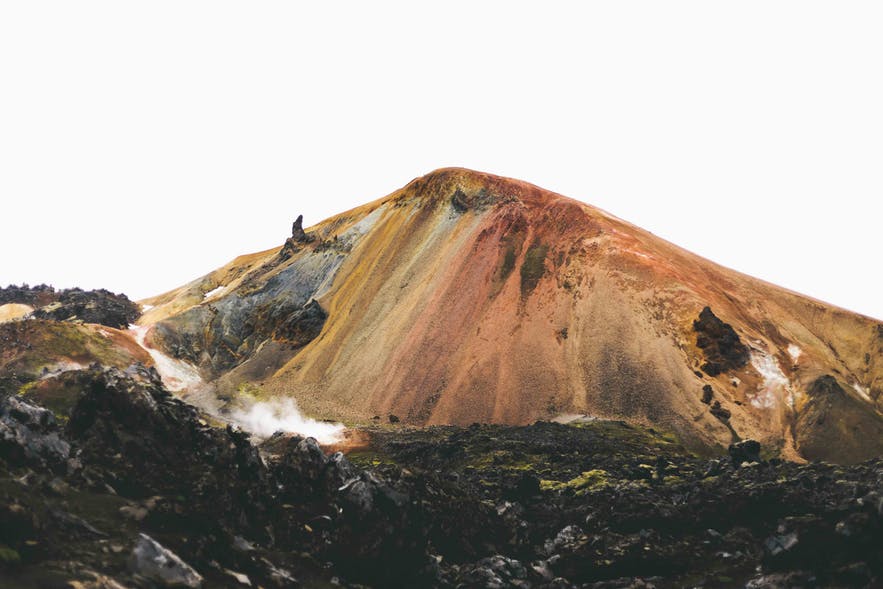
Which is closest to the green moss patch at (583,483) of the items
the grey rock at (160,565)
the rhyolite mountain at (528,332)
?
the rhyolite mountain at (528,332)

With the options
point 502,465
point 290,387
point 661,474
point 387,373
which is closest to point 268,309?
point 290,387

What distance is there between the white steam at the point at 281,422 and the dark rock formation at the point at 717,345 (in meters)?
44.2

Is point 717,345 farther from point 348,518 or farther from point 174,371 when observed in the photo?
point 174,371

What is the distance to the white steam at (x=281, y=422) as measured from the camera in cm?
9162

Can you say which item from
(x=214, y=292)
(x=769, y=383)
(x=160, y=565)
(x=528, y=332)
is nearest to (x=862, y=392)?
(x=769, y=383)

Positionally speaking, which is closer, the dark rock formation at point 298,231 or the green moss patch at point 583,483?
the green moss patch at point 583,483

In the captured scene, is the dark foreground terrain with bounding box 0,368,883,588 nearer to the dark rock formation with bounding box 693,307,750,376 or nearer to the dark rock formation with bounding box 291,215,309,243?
the dark rock formation with bounding box 693,307,750,376

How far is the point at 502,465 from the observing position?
238 feet

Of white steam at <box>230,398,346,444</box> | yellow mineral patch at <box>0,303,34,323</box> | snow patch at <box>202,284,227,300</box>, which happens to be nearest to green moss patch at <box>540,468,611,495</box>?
white steam at <box>230,398,346,444</box>

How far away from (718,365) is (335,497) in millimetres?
59263

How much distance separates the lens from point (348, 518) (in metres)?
43.5

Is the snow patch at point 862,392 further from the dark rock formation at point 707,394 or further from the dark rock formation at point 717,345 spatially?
the dark rock formation at point 707,394

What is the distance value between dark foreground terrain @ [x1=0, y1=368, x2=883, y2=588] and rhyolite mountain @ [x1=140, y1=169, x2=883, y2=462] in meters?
24.4

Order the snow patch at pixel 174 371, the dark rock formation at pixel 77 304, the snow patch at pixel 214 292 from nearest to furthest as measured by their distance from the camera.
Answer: the snow patch at pixel 174 371
the dark rock formation at pixel 77 304
the snow patch at pixel 214 292
